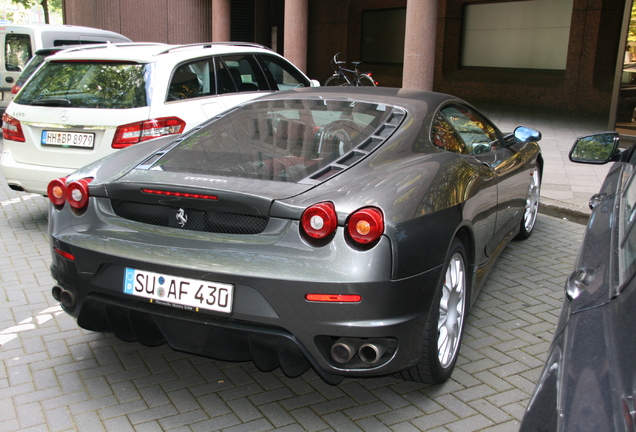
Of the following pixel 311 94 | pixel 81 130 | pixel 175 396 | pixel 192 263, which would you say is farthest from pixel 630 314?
pixel 81 130

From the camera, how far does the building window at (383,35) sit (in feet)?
71.8

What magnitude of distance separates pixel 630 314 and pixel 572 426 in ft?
0.99

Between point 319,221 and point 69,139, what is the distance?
12.4ft

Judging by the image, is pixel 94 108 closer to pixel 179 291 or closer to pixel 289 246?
pixel 179 291

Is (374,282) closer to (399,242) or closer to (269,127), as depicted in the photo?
(399,242)

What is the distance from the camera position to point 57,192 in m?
3.32

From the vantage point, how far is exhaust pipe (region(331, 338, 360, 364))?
2719mm

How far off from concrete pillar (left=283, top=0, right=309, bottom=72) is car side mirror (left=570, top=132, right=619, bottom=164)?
1325cm

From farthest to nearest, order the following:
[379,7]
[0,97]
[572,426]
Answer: [379,7]
[0,97]
[572,426]

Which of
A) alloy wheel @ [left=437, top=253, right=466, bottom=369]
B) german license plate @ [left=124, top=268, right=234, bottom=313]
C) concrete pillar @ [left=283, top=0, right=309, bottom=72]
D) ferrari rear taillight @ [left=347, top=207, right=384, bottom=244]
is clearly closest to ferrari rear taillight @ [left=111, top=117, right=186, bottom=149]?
german license plate @ [left=124, top=268, right=234, bottom=313]

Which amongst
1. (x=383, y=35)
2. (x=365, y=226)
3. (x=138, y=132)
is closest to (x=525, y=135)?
(x=365, y=226)

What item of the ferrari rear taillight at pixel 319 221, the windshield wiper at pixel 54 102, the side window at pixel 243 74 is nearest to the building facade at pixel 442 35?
the side window at pixel 243 74

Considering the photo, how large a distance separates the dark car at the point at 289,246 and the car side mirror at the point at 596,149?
57 cm

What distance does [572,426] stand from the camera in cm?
→ 127
